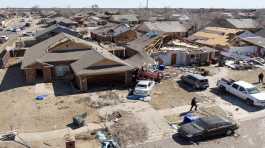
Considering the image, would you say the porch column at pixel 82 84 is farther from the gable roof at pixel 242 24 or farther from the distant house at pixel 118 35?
the gable roof at pixel 242 24

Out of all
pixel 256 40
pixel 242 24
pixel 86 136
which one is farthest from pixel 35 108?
pixel 242 24

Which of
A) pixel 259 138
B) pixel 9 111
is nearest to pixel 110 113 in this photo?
pixel 9 111

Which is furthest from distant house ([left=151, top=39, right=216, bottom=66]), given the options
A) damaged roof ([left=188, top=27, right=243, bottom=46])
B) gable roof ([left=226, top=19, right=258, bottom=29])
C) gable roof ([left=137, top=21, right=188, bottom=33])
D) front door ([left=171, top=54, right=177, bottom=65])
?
gable roof ([left=226, top=19, right=258, bottom=29])

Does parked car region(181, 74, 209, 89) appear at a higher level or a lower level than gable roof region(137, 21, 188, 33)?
lower

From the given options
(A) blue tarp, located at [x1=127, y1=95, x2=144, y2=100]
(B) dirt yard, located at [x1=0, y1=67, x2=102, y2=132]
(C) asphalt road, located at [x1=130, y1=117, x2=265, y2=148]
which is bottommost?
(C) asphalt road, located at [x1=130, y1=117, x2=265, y2=148]

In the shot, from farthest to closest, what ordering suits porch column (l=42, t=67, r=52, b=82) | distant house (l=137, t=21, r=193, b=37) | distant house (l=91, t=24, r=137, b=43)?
distant house (l=137, t=21, r=193, b=37)
distant house (l=91, t=24, r=137, b=43)
porch column (l=42, t=67, r=52, b=82)

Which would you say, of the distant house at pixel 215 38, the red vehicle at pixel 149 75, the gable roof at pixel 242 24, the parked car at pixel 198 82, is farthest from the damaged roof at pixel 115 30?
the parked car at pixel 198 82

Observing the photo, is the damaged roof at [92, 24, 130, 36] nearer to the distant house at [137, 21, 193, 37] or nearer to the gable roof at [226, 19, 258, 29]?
the distant house at [137, 21, 193, 37]
